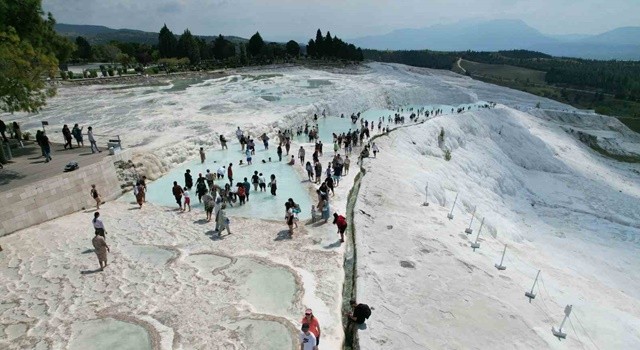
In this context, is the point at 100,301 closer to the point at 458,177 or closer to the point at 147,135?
the point at 147,135

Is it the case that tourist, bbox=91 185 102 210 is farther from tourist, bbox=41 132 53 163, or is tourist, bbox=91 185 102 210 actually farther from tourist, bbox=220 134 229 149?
tourist, bbox=220 134 229 149

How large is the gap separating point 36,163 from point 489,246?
1848 cm

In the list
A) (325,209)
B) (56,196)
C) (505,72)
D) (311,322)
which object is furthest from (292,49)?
(311,322)

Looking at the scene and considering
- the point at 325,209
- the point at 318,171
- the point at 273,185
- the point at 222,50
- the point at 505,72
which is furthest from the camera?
the point at 505,72

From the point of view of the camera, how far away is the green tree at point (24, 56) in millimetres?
13250

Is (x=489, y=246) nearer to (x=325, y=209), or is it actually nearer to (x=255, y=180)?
Result: (x=325, y=209)

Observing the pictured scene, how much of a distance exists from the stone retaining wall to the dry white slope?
10564 mm

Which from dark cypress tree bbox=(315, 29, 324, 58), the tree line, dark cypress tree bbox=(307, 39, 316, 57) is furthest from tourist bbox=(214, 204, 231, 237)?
the tree line

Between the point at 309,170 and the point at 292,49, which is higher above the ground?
the point at 292,49

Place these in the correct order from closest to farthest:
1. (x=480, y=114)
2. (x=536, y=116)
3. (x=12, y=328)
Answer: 1. (x=12, y=328)
2. (x=480, y=114)
3. (x=536, y=116)

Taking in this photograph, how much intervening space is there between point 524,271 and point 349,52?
77.3 meters

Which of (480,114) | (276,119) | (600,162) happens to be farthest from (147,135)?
(600,162)

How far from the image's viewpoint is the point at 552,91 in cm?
8656

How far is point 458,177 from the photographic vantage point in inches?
1043
